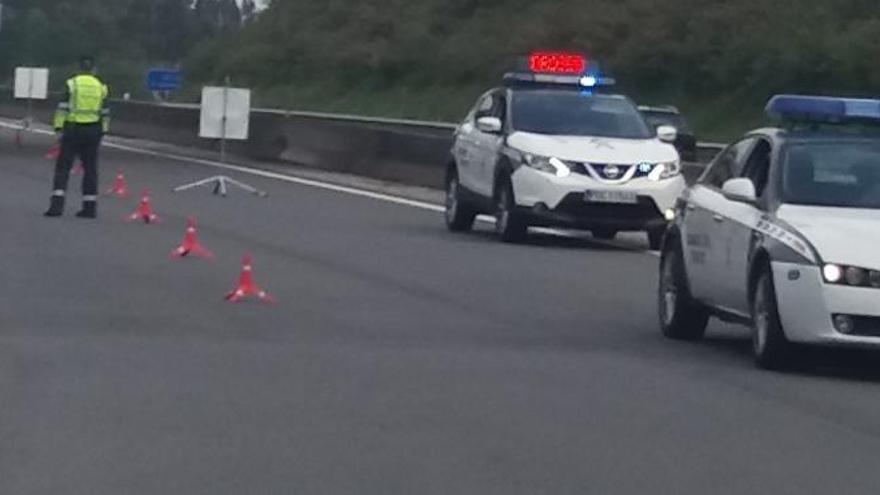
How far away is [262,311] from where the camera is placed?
16953mm

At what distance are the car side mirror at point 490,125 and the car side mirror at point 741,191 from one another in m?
10.7

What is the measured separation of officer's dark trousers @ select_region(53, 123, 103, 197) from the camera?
2669cm

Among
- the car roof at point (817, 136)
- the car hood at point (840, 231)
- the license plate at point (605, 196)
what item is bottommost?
the license plate at point (605, 196)

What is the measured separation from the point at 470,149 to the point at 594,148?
2209mm

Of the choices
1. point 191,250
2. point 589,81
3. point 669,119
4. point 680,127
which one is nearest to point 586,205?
point 191,250

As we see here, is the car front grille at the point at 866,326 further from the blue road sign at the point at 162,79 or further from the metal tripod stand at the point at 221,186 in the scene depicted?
the blue road sign at the point at 162,79

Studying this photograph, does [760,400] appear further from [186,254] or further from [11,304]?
[186,254]

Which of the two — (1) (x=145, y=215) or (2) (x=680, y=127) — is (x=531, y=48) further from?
(1) (x=145, y=215)

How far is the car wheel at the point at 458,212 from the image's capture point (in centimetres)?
2666

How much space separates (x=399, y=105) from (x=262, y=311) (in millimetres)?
54976

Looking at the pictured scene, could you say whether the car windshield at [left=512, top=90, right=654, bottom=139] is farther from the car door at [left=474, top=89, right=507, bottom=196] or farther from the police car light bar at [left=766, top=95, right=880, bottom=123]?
the police car light bar at [left=766, top=95, right=880, bottom=123]

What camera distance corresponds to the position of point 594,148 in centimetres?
Answer: 2489

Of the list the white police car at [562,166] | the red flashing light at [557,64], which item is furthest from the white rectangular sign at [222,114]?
the white police car at [562,166]

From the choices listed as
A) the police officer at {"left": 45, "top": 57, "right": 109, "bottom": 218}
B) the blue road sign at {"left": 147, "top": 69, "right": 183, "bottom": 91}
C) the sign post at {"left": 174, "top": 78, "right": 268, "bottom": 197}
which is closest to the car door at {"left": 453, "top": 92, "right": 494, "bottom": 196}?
the police officer at {"left": 45, "top": 57, "right": 109, "bottom": 218}
